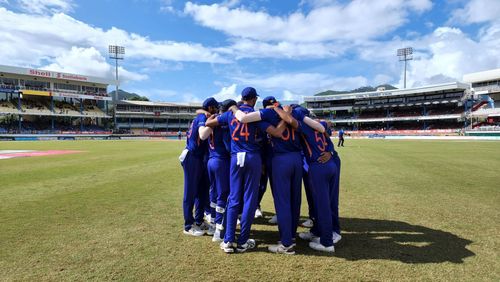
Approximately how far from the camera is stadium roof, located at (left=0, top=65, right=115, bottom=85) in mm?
59312

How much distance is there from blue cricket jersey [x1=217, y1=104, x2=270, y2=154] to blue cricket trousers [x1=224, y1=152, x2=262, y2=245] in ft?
0.33

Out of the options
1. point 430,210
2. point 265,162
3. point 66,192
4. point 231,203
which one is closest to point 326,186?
point 265,162

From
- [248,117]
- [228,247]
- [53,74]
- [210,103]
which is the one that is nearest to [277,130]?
[248,117]

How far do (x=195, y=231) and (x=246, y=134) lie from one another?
1950 mm

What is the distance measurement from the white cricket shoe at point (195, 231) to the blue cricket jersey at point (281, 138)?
193 centimetres

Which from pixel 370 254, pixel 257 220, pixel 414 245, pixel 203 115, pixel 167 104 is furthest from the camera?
pixel 167 104

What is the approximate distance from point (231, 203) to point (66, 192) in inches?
237

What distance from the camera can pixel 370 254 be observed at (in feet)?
14.6

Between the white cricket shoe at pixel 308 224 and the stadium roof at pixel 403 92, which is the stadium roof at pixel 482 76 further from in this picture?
the white cricket shoe at pixel 308 224

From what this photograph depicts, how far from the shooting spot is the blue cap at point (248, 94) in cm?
480

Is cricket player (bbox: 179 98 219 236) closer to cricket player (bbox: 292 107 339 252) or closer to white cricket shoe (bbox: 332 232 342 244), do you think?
cricket player (bbox: 292 107 339 252)

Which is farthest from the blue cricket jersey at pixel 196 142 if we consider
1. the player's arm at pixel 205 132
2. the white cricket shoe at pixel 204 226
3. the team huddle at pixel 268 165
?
the white cricket shoe at pixel 204 226

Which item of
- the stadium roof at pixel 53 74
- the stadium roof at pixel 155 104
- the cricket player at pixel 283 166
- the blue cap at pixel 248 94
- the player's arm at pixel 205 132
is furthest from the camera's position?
the stadium roof at pixel 155 104

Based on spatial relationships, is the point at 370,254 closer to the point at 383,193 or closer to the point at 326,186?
the point at 326,186
